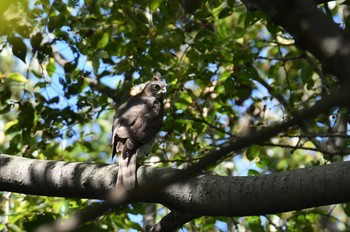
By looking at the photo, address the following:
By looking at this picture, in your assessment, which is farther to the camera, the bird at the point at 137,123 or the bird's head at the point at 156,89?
the bird's head at the point at 156,89

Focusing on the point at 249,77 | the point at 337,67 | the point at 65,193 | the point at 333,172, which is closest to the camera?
the point at 337,67

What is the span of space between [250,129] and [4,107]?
8.58 ft

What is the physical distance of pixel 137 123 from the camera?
6363 mm

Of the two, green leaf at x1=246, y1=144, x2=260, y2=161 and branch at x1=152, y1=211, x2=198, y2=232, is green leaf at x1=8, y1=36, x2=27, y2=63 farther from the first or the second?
green leaf at x1=246, y1=144, x2=260, y2=161

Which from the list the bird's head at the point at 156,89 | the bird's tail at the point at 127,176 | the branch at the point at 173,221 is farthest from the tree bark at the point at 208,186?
the bird's head at the point at 156,89

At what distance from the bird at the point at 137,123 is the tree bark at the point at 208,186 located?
1.19m

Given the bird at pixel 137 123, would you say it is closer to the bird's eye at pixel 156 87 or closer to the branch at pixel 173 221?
the bird's eye at pixel 156 87

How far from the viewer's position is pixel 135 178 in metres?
4.12

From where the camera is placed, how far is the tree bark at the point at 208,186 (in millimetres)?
2887

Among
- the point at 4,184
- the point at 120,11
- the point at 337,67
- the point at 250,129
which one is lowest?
the point at 250,129

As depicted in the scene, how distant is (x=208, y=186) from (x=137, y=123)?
3135mm

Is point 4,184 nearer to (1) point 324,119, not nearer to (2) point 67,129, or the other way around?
(2) point 67,129

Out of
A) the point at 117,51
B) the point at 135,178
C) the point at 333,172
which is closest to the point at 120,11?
the point at 117,51

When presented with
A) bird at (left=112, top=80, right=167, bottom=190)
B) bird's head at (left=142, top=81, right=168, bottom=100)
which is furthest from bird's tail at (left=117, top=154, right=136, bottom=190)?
bird's head at (left=142, top=81, right=168, bottom=100)
